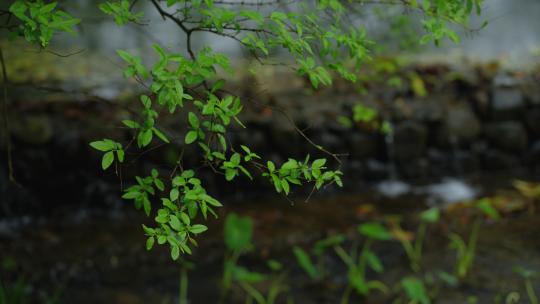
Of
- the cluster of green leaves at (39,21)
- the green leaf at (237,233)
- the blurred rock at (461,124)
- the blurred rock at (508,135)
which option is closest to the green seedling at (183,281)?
the green leaf at (237,233)

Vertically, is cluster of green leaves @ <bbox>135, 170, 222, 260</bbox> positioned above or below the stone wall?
above

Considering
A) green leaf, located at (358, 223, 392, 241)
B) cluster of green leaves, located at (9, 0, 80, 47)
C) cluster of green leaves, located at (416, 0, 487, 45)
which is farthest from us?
green leaf, located at (358, 223, 392, 241)

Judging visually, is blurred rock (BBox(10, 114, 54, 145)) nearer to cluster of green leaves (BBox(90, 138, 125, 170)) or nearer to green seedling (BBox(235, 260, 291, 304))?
green seedling (BBox(235, 260, 291, 304))

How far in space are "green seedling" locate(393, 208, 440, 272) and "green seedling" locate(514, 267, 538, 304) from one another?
589 millimetres

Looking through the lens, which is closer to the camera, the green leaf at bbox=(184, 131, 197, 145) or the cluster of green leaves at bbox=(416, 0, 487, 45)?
the green leaf at bbox=(184, 131, 197, 145)

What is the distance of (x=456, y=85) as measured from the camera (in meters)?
6.01

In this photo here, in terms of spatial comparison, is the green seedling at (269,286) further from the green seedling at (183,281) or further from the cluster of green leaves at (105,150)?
the cluster of green leaves at (105,150)

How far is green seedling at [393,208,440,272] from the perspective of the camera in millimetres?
3419

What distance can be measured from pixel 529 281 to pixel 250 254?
6.31 ft

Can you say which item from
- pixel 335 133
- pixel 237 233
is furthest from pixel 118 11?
pixel 335 133

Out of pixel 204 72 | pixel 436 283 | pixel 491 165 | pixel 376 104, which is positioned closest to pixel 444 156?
pixel 491 165

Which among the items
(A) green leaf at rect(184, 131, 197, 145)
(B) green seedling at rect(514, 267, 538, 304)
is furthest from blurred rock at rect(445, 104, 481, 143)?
(A) green leaf at rect(184, 131, 197, 145)

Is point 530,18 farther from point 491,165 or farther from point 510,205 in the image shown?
point 510,205

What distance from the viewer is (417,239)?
13.3 feet
